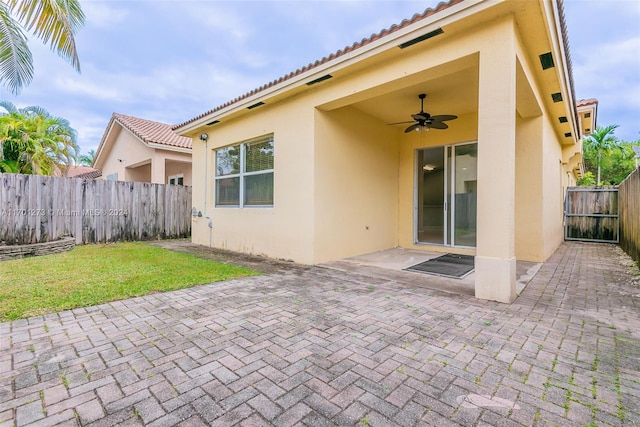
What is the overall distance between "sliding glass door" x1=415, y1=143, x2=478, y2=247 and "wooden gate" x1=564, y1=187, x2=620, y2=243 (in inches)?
298

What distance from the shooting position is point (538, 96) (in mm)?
5859

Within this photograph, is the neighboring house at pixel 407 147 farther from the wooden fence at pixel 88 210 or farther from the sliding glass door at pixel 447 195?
the wooden fence at pixel 88 210

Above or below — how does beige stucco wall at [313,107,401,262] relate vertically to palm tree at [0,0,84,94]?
below

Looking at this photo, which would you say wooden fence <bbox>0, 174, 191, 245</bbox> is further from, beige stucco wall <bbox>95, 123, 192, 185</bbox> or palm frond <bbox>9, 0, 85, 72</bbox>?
palm frond <bbox>9, 0, 85, 72</bbox>

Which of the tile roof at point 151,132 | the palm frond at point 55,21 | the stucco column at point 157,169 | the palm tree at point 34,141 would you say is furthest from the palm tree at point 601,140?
the palm tree at point 34,141

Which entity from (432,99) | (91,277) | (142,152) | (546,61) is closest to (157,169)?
(142,152)

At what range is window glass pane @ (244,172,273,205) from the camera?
24.0ft

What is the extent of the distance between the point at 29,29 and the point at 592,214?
16874 mm

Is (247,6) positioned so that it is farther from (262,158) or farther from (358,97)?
(358,97)

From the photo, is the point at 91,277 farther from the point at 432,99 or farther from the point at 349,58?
the point at 432,99

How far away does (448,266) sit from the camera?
19.8ft

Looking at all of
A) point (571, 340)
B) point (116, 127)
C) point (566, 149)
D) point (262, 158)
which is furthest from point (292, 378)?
point (116, 127)

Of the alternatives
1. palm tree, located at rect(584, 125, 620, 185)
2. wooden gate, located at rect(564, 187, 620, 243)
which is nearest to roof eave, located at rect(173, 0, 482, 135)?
wooden gate, located at rect(564, 187, 620, 243)

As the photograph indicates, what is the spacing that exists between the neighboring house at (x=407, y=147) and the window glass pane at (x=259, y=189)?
26 mm
